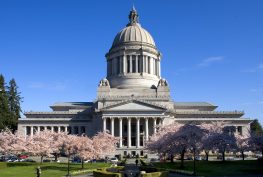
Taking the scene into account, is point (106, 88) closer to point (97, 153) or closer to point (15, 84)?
point (15, 84)

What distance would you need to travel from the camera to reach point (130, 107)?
376ft

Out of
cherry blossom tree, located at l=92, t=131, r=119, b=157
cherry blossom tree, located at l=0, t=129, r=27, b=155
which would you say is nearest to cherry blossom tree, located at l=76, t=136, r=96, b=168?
cherry blossom tree, located at l=92, t=131, r=119, b=157

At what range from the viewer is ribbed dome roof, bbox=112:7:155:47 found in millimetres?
139000

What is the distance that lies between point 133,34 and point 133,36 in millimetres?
1037

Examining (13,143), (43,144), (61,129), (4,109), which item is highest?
(4,109)

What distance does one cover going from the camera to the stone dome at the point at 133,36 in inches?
5463

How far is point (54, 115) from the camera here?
127125 mm

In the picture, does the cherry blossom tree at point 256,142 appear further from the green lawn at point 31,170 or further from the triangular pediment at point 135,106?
the triangular pediment at point 135,106

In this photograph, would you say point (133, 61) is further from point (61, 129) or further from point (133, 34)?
point (61, 129)

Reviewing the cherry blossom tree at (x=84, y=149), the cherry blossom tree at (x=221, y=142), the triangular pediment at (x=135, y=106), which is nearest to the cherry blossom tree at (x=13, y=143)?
the cherry blossom tree at (x=84, y=149)

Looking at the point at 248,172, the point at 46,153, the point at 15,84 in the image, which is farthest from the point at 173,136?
the point at 15,84

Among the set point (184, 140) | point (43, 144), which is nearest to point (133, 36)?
point (43, 144)

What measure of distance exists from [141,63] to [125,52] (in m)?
7.12

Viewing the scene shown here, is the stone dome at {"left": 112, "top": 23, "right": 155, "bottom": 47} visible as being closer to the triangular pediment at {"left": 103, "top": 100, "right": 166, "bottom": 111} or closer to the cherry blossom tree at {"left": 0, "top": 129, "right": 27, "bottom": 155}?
the triangular pediment at {"left": 103, "top": 100, "right": 166, "bottom": 111}
